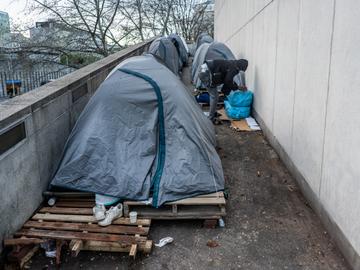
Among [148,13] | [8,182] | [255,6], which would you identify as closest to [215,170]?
[8,182]

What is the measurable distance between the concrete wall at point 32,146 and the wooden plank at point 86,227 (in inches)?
6.4

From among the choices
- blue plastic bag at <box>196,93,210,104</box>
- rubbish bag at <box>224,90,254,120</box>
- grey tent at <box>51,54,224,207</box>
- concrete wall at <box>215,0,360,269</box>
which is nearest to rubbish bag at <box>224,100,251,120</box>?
rubbish bag at <box>224,90,254,120</box>

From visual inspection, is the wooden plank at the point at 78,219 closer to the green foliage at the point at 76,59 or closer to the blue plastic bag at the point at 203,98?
the blue plastic bag at the point at 203,98

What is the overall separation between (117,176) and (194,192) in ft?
2.70

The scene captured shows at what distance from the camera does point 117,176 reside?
3443 mm

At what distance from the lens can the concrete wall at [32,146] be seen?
282 centimetres

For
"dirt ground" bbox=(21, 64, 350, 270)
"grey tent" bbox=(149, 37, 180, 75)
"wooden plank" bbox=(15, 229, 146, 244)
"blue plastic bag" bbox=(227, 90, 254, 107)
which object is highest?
"grey tent" bbox=(149, 37, 180, 75)

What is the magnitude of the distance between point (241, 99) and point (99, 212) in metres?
4.87

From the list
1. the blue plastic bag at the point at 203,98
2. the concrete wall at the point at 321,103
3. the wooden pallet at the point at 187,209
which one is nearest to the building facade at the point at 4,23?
the blue plastic bag at the point at 203,98

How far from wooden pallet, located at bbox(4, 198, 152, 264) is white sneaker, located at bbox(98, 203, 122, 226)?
0.04 m

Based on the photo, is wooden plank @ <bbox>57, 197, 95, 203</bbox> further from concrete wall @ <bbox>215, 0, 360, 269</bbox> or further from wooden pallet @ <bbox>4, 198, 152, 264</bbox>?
concrete wall @ <bbox>215, 0, 360, 269</bbox>

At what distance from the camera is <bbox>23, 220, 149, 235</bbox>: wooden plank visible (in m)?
3.00

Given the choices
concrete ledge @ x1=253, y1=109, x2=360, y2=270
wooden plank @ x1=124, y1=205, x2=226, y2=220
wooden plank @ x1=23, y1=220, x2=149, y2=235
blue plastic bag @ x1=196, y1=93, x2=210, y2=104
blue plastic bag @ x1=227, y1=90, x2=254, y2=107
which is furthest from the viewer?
blue plastic bag @ x1=196, y1=93, x2=210, y2=104

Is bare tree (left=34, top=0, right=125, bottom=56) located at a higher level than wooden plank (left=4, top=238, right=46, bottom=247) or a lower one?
higher
